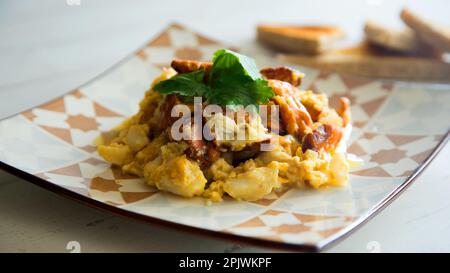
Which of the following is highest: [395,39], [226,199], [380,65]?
[395,39]

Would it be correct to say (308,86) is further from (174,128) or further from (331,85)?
(174,128)

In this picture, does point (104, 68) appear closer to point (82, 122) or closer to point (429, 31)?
point (82, 122)

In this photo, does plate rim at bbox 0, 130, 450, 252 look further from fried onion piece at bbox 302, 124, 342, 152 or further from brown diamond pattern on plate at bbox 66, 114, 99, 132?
brown diamond pattern on plate at bbox 66, 114, 99, 132

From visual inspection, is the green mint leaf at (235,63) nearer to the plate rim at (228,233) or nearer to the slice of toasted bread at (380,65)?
the plate rim at (228,233)

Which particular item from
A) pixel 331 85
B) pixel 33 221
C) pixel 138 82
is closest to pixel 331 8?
pixel 331 85

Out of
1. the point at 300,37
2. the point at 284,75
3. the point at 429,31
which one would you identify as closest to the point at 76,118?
the point at 284,75

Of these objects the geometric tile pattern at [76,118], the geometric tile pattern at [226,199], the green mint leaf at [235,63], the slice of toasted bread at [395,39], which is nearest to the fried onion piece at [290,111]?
the green mint leaf at [235,63]

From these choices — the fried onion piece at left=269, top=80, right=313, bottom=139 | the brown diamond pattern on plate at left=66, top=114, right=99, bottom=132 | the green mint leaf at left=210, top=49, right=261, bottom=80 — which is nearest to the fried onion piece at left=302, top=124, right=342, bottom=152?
the fried onion piece at left=269, top=80, right=313, bottom=139
